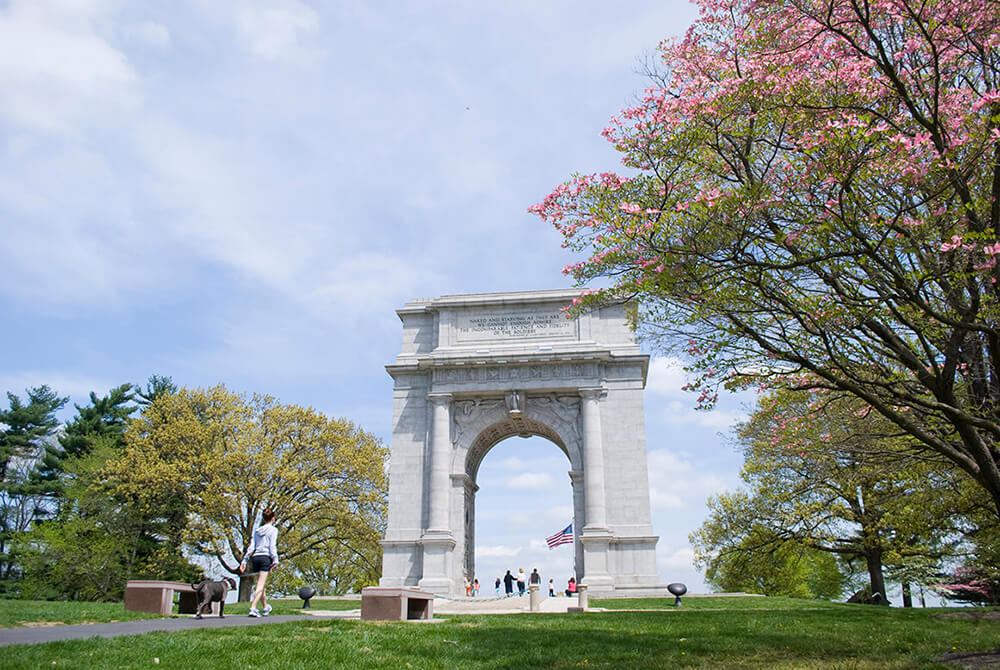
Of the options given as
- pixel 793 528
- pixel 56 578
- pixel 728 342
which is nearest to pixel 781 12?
pixel 728 342

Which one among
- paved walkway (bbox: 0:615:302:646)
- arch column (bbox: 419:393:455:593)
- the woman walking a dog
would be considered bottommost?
paved walkway (bbox: 0:615:302:646)

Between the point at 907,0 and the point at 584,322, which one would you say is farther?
the point at 584,322

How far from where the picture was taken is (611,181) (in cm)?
1142

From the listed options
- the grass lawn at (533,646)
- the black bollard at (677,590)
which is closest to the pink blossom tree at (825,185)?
the grass lawn at (533,646)

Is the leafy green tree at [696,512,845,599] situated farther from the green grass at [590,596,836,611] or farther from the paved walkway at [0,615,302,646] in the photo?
the paved walkway at [0,615,302,646]

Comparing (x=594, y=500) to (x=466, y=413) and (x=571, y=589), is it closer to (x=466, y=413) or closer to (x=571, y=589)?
(x=571, y=589)

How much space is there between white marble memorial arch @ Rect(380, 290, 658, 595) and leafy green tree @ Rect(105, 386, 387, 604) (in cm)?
560

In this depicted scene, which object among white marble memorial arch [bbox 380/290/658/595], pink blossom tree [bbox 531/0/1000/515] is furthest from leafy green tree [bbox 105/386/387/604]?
pink blossom tree [bbox 531/0/1000/515]

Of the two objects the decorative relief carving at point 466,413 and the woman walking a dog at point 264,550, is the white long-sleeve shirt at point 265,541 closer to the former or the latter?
the woman walking a dog at point 264,550

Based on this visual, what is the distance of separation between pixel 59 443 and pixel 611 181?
4952cm

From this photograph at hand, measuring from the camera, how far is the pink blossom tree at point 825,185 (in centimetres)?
975

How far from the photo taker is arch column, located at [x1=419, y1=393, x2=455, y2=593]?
3198cm

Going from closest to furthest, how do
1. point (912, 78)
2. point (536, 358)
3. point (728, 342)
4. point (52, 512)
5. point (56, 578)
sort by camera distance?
point (912, 78)
point (728, 342)
point (536, 358)
point (56, 578)
point (52, 512)

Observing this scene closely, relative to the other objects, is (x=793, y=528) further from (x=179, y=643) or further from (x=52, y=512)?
(x=52, y=512)
